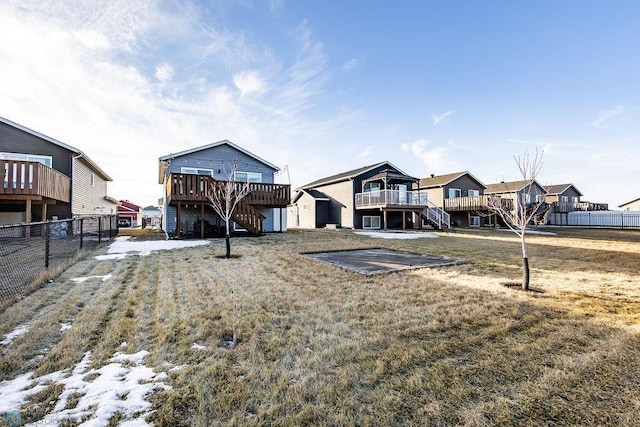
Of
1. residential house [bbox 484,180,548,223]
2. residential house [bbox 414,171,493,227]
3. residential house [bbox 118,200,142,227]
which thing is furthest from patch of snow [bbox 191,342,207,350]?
residential house [bbox 118,200,142,227]

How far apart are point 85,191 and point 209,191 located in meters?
10.1

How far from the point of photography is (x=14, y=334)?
3.45m

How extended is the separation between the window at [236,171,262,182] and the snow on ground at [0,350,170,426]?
16347 mm

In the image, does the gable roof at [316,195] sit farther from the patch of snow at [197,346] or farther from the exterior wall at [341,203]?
the patch of snow at [197,346]

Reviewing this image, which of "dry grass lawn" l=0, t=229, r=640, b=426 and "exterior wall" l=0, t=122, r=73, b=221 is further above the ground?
"exterior wall" l=0, t=122, r=73, b=221

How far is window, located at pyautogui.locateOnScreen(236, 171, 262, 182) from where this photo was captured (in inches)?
730

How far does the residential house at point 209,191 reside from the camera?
562 inches

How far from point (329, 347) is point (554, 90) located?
19363mm

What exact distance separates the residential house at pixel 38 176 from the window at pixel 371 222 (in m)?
20.5

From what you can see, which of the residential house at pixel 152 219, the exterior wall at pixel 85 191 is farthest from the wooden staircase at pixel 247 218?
the residential house at pixel 152 219

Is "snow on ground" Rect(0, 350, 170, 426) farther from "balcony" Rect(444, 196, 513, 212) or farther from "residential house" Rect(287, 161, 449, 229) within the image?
"balcony" Rect(444, 196, 513, 212)

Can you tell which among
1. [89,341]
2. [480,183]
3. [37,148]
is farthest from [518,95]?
[37,148]

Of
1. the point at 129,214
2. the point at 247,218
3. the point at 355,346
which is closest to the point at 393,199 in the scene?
the point at 247,218

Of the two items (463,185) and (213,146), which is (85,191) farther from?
(463,185)
